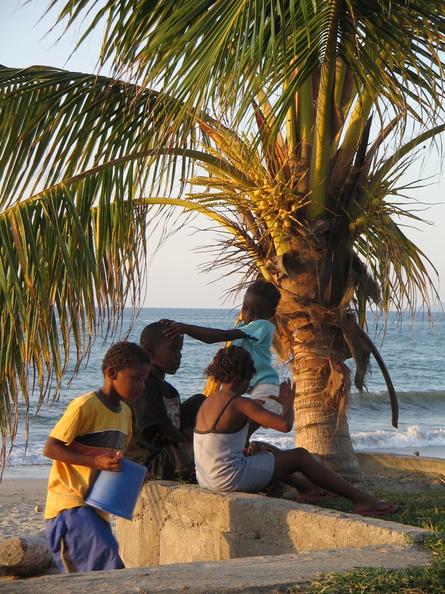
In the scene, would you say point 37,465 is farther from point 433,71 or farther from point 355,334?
point 433,71

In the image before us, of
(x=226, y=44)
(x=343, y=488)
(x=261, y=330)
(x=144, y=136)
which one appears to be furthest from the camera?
(x=144, y=136)

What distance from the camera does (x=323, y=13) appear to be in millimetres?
4543

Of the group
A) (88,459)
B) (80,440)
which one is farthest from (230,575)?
(80,440)

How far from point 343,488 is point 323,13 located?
2.76m

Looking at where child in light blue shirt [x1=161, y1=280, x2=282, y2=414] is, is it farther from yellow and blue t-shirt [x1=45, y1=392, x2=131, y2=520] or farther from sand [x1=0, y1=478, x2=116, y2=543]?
sand [x1=0, y1=478, x2=116, y2=543]

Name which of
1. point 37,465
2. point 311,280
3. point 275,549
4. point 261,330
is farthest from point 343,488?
point 37,465

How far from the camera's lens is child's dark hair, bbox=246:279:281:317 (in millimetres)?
5203

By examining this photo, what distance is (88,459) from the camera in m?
3.77

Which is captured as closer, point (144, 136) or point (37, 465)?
point (144, 136)

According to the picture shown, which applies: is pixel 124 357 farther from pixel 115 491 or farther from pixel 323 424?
pixel 323 424

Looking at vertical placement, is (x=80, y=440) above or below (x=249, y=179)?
below

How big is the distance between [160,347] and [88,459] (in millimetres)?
1347

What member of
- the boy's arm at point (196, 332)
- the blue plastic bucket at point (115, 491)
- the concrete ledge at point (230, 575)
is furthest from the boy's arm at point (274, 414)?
the concrete ledge at point (230, 575)

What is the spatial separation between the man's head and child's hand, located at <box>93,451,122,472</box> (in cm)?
132
